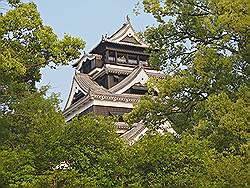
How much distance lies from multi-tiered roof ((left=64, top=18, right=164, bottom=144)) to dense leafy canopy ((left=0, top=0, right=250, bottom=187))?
1249cm

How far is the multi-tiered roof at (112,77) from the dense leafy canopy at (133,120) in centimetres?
1249

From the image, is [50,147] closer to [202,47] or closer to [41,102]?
[41,102]

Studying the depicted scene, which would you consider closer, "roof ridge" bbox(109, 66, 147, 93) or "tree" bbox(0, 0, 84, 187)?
"tree" bbox(0, 0, 84, 187)

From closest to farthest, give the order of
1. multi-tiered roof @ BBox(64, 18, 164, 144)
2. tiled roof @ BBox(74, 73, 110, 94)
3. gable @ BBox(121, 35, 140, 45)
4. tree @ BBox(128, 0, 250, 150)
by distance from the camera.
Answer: tree @ BBox(128, 0, 250, 150) → multi-tiered roof @ BBox(64, 18, 164, 144) → tiled roof @ BBox(74, 73, 110, 94) → gable @ BBox(121, 35, 140, 45)

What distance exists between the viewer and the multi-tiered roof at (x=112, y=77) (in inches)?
971

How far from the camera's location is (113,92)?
25.4 metres

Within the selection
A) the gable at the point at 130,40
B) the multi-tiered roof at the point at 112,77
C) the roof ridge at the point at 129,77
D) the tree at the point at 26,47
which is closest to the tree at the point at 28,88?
the tree at the point at 26,47

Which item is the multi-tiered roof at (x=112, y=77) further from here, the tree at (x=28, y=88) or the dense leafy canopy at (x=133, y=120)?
the tree at (x=28, y=88)

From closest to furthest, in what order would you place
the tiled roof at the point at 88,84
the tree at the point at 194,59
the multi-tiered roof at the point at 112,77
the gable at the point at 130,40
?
the tree at the point at 194,59 < the multi-tiered roof at the point at 112,77 < the tiled roof at the point at 88,84 < the gable at the point at 130,40

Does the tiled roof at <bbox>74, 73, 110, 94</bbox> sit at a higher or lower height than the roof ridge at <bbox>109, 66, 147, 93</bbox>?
higher

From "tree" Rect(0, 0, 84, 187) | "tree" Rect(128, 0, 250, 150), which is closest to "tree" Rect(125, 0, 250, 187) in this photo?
"tree" Rect(128, 0, 250, 150)

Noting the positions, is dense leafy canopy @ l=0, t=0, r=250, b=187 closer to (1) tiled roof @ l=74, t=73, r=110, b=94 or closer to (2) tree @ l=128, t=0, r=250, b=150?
(2) tree @ l=128, t=0, r=250, b=150

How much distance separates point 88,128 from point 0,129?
1.73 m

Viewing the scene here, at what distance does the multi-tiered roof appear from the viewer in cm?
2466
